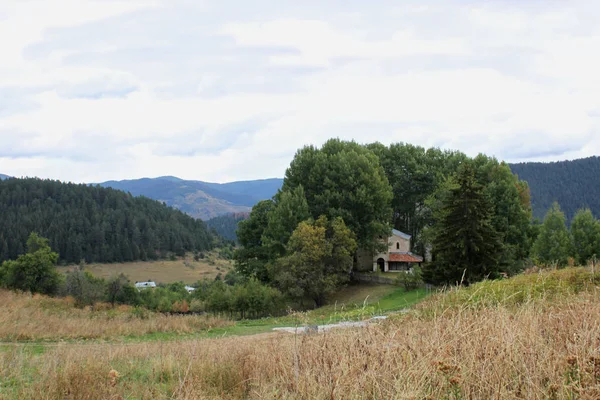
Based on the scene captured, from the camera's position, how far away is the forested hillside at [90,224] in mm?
121688

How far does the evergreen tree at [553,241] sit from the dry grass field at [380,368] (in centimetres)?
3933

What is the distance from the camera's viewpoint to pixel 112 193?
160500mm

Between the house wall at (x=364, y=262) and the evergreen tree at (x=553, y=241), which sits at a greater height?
the evergreen tree at (x=553, y=241)

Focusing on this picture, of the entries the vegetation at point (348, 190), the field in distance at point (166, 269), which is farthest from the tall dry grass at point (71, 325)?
the field in distance at point (166, 269)

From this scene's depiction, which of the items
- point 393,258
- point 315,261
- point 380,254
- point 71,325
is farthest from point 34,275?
point 71,325

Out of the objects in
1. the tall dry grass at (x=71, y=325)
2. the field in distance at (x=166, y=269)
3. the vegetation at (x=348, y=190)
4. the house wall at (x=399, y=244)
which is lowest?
the field in distance at (x=166, y=269)

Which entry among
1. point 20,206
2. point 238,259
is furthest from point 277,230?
point 20,206

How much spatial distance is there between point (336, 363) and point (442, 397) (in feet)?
4.17

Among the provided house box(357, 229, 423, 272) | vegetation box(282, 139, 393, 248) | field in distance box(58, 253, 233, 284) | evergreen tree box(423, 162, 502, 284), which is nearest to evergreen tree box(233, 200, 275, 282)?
vegetation box(282, 139, 393, 248)

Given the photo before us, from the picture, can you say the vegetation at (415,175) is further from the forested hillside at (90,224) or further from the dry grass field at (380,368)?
the forested hillside at (90,224)

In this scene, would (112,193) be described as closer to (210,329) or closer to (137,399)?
(210,329)

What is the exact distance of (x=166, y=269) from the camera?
126 metres

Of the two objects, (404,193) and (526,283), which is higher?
(404,193)

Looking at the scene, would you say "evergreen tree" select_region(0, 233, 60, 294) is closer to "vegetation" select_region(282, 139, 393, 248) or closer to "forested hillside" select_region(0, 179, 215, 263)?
"vegetation" select_region(282, 139, 393, 248)
